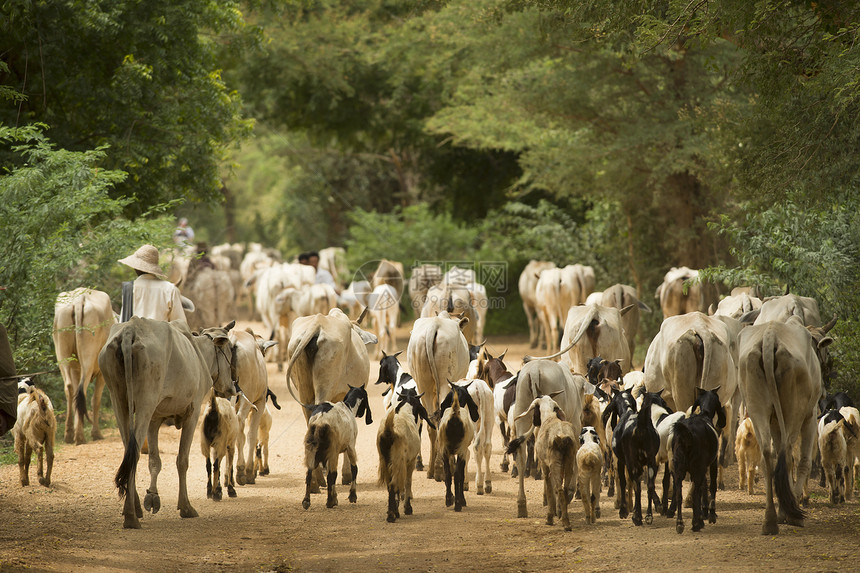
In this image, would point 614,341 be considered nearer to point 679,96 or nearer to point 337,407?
point 337,407

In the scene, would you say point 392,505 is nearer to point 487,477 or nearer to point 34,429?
point 487,477

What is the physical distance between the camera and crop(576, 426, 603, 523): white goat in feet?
26.2

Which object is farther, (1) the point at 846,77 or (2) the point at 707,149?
(2) the point at 707,149

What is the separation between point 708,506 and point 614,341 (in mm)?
3939

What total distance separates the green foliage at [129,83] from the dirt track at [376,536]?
22.6 ft

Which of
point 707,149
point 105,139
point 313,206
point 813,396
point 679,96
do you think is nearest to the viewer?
point 813,396

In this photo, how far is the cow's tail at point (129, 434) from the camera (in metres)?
8.09

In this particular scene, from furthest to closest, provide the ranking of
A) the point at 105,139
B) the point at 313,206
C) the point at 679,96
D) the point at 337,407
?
the point at 313,206, the point at 679,96, the point at 105,139, the point at 337,407

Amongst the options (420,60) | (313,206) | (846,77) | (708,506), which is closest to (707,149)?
(846,77)

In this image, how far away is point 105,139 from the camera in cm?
1560

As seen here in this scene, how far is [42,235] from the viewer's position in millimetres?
12477

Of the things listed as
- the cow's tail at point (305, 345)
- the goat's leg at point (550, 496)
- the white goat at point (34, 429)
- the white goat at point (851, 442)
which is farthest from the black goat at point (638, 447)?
the white goat at point (34, 429)

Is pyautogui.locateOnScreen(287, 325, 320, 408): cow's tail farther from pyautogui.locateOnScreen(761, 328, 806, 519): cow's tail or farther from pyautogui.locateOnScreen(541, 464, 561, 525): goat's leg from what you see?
pyautogui.locateOnScreen(761, 328, 806, 519): cow's tail

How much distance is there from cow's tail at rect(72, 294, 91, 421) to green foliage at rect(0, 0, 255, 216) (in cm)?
245
